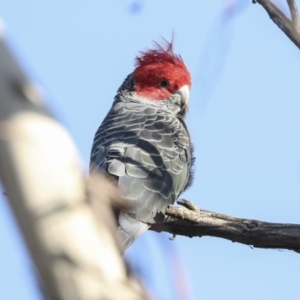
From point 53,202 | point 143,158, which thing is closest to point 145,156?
point 143,158

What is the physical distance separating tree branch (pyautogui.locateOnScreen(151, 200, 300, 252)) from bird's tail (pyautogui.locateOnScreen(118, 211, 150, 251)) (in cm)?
22

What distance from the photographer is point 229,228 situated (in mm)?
5773

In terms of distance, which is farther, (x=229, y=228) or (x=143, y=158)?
(x=143, y=158)

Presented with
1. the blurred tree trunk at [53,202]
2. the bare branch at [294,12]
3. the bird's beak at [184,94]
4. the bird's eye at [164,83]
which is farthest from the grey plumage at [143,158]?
the blurred tree trunk at [53,202]

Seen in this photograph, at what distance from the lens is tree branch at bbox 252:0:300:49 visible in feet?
11.0

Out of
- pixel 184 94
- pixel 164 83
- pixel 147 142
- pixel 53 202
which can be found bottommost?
pixel 53 202

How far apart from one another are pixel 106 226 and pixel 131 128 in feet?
17.1

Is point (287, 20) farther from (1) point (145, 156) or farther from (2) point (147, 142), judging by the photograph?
(2) point (147, 142)

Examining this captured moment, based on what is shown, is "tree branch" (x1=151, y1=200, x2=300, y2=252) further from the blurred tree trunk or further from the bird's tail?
the blurred tree trunk

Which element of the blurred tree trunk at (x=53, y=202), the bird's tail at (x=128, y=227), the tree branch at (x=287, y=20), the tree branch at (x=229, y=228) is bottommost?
the tree branch at (x=229, y=228)

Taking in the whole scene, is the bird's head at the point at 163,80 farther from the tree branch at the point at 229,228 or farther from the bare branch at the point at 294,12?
the bare branch at the point at 294,12

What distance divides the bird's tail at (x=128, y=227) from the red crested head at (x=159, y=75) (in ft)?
9.93

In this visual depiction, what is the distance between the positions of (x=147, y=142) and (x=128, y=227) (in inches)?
49.5

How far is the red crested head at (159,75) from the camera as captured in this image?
857 cm
